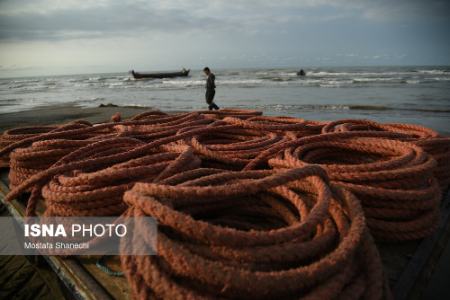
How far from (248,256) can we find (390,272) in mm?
829

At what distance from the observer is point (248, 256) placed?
104cm

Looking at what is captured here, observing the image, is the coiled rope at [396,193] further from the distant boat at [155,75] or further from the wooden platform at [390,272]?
the distant boat at [155,75]

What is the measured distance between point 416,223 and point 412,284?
13.6 inches

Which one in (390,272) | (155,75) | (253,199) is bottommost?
(390,272)

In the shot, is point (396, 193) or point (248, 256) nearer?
point (248, 256)

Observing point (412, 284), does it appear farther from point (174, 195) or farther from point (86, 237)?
point (86, 237)

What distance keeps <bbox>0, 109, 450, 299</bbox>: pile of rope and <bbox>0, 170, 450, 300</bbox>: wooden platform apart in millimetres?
81

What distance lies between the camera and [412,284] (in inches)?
53.6

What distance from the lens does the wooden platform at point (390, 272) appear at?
1324 millimetres

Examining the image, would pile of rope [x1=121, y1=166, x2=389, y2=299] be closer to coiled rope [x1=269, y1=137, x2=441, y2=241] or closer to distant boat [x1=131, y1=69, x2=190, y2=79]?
coiled rope [x1=269, y1=137, x2=441, y2=241]

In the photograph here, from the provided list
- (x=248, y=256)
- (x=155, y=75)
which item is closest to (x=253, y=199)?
(x=248, y=256)

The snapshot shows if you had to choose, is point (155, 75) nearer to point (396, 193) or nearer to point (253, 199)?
point (253, 199)

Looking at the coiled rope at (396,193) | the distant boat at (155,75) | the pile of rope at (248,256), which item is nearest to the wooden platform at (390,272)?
the coiled rope at (396,193)

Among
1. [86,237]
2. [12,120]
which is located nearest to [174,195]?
[86,237]
